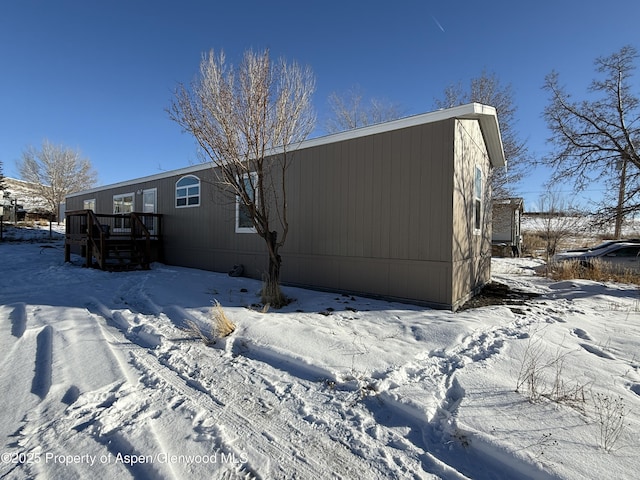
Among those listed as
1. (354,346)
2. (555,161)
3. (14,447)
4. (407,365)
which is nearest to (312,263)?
(354,346)

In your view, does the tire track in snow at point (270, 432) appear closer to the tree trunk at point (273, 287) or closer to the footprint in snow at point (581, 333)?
the tree trunk at point (273, 287)

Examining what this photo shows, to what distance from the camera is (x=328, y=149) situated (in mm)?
6293

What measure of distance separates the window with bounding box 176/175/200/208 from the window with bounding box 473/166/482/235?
7.48 metres

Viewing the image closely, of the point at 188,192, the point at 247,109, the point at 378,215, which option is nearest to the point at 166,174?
the point at 188,192

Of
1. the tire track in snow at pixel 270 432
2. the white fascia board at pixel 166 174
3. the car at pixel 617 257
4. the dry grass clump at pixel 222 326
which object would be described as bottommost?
the tire track in snow at pixel 270 432

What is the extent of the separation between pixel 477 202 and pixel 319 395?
602 cm

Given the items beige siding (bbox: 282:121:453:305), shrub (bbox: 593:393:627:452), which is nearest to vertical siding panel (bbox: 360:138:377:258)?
beige siding (bbox: 282:121:453:305)

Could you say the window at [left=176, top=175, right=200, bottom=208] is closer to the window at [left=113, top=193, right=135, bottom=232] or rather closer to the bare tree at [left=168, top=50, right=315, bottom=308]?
the window at [left=113, top=193, right=135, bottom=232]

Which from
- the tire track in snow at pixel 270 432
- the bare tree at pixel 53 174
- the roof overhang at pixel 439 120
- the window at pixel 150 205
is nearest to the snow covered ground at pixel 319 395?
the tire track in snow at pixel 270 432

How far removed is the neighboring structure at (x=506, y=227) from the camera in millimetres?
15871

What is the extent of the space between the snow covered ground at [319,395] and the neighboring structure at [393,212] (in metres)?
1.07

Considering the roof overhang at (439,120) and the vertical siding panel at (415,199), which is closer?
the roof overhang at (439,120)

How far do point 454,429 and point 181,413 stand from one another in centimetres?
188

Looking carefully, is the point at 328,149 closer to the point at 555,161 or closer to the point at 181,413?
the point at 181,413
